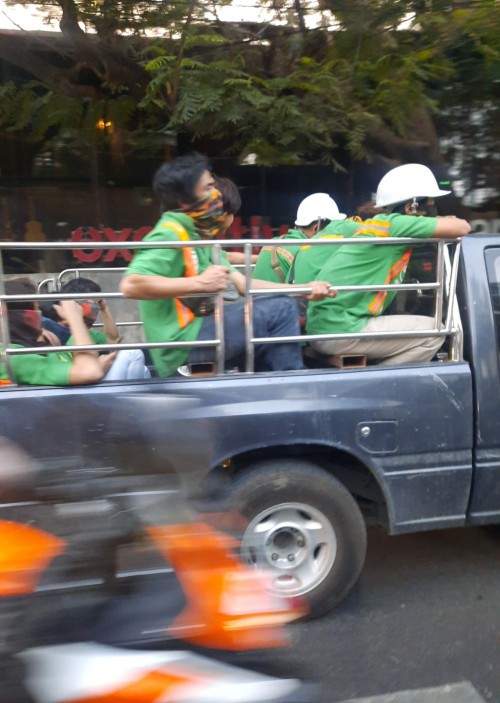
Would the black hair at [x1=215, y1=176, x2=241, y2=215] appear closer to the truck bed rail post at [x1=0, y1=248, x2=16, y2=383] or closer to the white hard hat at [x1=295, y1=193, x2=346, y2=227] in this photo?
the white hard hat at [x1=295, y1=193, x2=346, y2=227]

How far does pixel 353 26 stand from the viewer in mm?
6512

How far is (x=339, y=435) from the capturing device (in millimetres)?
3080

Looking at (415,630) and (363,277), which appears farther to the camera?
(363,277)

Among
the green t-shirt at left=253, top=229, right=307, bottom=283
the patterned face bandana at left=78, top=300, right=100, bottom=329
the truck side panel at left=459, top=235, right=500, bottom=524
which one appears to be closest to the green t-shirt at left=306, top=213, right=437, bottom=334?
the truck side panel at left=459, top=235, right=500, bottom=524

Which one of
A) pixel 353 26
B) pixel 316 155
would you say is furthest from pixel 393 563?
pixel 316 155

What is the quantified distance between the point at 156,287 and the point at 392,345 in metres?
1.21

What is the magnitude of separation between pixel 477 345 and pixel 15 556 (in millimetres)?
2465

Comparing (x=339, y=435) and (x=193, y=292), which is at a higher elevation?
(x=193, y=292)

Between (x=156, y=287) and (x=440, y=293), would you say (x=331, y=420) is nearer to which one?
(x=440, y=293)

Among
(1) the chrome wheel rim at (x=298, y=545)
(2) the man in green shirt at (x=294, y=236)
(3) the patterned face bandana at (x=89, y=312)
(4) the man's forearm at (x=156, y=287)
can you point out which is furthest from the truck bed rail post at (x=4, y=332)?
(2) the man in green shirt at (x=294, y=236)

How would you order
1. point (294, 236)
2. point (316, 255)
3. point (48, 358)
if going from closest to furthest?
point (48, 358), point (316, 255), point (294, 236)

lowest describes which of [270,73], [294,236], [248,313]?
[248,313]

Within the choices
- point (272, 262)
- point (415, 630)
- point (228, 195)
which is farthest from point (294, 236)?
point (415, 630)

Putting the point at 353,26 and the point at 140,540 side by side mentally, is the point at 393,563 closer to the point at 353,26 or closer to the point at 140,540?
the point at 140,540
